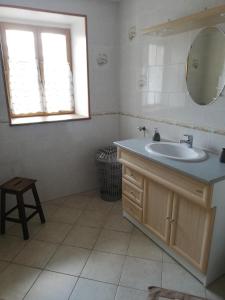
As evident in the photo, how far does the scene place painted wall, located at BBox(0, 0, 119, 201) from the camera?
2.43 m

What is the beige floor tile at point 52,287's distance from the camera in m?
1.57

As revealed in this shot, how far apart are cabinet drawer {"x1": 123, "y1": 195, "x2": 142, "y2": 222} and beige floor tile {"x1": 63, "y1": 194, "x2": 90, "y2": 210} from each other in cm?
59

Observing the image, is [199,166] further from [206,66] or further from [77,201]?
[77,201]

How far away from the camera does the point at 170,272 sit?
1745 millimetres

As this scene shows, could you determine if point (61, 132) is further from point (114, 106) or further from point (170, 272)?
point (170, 272)

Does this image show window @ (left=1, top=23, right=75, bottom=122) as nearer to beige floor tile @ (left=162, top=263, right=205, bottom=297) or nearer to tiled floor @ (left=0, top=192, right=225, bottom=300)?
tiled floor @ (left=0, top=192, right=225, bottom=300)

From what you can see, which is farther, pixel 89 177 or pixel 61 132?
pixel 89 177

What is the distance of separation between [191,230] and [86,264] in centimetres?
87

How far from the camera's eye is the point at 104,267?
1805 mm

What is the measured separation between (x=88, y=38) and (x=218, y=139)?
1.77 metres

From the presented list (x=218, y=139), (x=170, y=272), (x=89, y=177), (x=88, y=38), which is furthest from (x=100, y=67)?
(x=170, y=272)

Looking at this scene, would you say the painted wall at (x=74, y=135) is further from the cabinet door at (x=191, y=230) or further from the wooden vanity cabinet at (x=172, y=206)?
the cabinet door at (x=191, y=230)

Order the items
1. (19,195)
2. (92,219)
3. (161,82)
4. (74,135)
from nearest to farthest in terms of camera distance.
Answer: (19,195), (161,82), (92,219), (74,135)

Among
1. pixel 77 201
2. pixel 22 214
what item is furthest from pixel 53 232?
pixel 77 201
